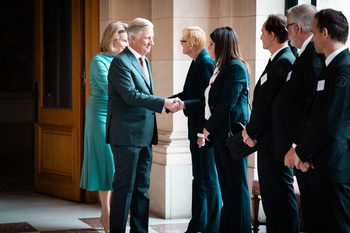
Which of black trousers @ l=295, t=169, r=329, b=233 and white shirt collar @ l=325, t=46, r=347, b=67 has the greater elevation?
white shirt collar @ l=325, t=46, r=347, b=67

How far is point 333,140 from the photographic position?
304 cm

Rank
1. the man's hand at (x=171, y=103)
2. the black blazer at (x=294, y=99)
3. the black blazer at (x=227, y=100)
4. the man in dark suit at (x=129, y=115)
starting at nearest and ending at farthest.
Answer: the black blazer at (x=294, y=99) < the black blazer at (x=227, y=100) < the man in dark suit at (x=129, y=115) < the man's hand at (x=171, y=103)

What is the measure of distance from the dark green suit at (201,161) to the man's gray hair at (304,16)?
4.23 ft

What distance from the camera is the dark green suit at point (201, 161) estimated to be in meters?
4.71

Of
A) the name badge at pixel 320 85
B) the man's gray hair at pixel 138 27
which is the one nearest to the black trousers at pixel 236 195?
the man's gray hair at pixel 138 27

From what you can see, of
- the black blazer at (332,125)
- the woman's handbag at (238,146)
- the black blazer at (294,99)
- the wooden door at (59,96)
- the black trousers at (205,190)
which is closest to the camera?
the black blazer at (332,125)

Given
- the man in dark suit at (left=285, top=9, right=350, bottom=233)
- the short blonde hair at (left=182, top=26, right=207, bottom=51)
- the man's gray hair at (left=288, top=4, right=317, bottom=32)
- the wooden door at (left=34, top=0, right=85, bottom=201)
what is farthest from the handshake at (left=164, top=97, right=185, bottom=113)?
the wooden door at (left=34, top=0, right=85, bottom=201)

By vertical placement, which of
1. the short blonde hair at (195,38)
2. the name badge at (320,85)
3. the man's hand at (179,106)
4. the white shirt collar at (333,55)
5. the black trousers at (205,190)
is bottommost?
the black trousers at (205,190)

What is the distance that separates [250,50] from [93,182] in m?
1.96

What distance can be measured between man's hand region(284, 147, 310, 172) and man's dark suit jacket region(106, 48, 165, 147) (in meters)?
1.30

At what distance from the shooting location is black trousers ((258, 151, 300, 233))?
3.69 m

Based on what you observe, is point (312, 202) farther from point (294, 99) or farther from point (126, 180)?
point (126, 180)

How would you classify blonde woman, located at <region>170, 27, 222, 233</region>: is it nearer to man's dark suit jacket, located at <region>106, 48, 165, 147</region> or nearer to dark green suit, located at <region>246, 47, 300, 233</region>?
man's dark suit jacket, located at <region>106, 48, 165, 147</region>

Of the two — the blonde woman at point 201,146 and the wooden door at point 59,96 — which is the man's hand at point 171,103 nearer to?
the blonde woman at point 201,146
